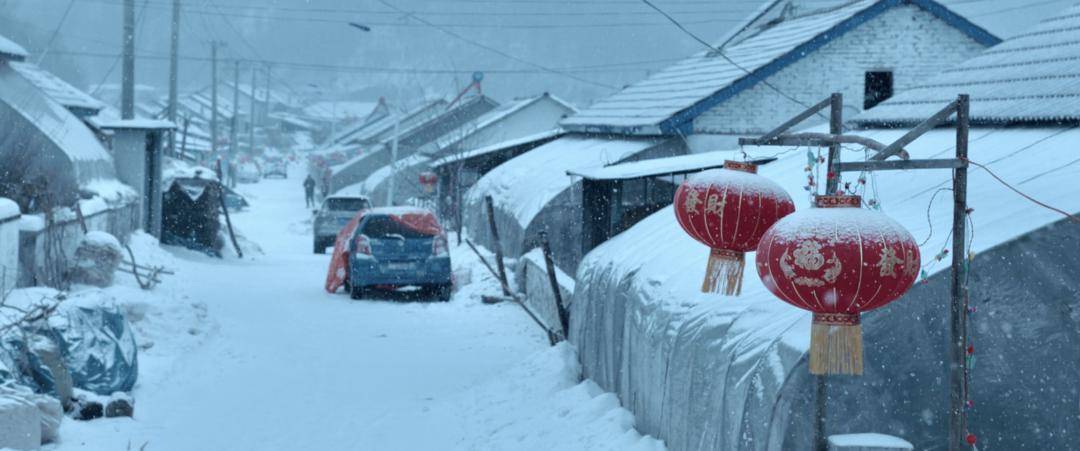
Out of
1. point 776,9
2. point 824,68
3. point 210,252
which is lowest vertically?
point 210,252

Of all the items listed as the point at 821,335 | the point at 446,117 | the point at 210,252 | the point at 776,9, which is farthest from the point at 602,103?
the point at 446,117

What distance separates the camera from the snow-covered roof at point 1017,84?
8781 mm

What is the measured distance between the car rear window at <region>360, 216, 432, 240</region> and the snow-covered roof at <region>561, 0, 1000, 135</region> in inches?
187

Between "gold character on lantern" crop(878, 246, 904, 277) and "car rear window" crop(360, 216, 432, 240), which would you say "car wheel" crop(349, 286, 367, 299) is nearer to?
"car rear window" crop(360, 216, 432, 240)

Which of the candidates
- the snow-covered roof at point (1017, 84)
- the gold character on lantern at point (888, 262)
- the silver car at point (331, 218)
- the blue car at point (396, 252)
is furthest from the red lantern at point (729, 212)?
the silver car at point (331, 218)

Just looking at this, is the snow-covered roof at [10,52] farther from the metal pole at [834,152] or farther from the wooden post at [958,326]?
the wooden post at [958,326]

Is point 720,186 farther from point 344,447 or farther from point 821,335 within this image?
point 344,447

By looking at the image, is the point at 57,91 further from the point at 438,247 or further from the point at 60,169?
the point at 438,247

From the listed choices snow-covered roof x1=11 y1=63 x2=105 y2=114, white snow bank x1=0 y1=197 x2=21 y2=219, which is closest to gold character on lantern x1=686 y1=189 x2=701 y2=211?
white snow bank x1=0 y1=197 x2=21 y2=219

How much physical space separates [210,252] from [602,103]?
9.36 m

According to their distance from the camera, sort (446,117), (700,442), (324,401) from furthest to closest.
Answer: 1. (446,117)
2. (324,401)
3. (700,442)

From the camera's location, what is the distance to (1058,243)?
6152 mm

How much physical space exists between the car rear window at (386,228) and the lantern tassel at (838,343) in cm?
1349

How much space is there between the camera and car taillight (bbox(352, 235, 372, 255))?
18.4 metres
